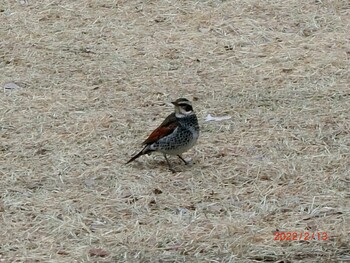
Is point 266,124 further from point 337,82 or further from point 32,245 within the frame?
point 32,245

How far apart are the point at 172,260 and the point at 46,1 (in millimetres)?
6282

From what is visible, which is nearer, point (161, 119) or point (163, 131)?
point (163, 131)

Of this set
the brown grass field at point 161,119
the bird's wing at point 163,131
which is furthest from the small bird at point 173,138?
the brown grass field at point 161,119

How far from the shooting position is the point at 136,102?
8977 millimetres

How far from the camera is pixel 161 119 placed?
8.62m
